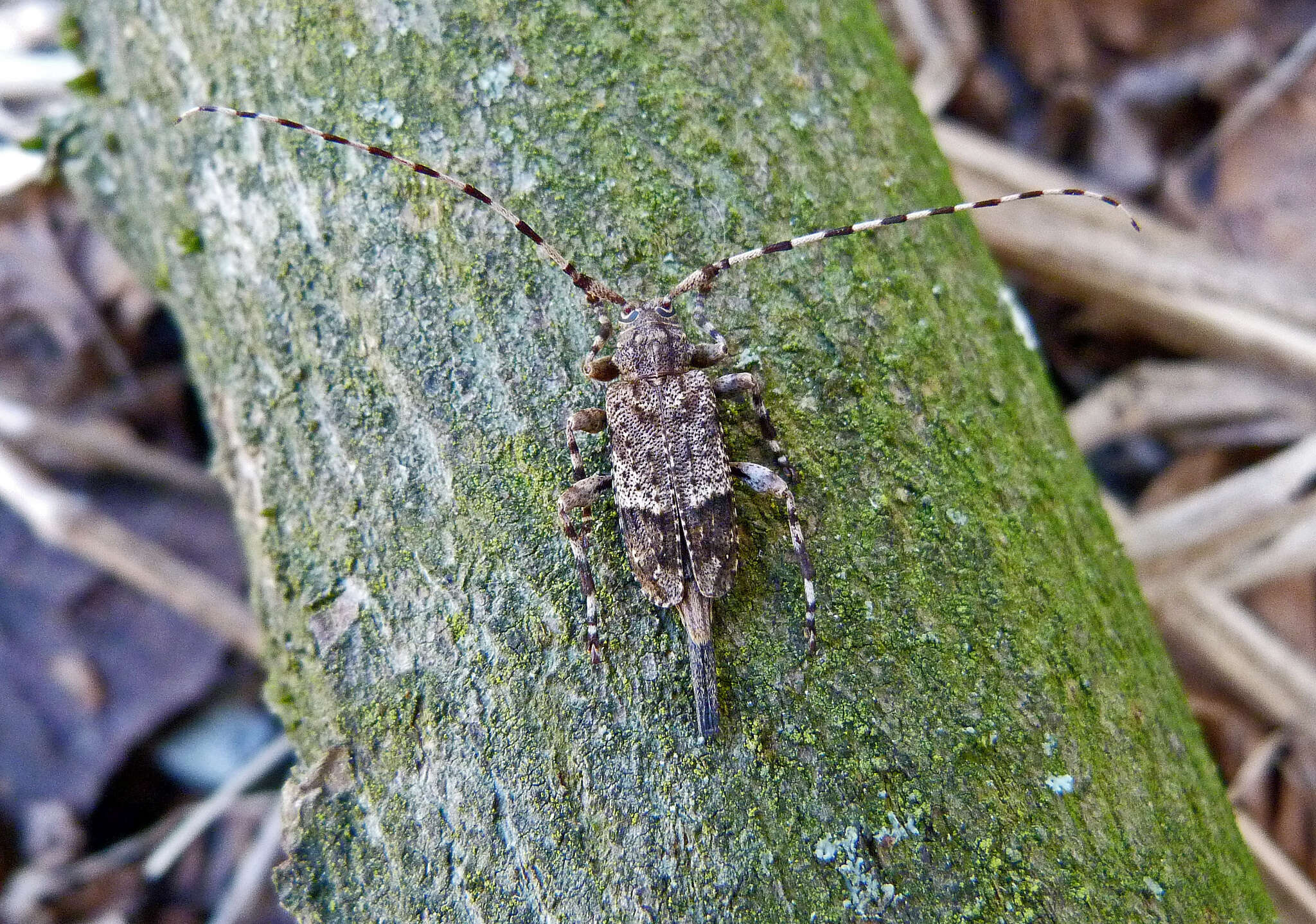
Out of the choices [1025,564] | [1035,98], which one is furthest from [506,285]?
[1035,98]

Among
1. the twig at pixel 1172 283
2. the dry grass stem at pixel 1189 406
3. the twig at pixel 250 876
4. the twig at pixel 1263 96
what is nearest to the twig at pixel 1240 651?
the dry grass stem at pixel 1189 406

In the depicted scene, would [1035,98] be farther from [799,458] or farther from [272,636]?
[272,636]

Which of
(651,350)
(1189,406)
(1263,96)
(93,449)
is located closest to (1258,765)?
(1189,406)


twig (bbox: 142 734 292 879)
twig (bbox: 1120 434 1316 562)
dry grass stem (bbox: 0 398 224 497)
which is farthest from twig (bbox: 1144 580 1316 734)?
dry grass stem (bbox: 0 398 224 497)

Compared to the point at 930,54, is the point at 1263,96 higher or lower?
higher

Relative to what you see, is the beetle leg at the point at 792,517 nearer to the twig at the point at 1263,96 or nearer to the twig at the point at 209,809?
the twig at the point at 209,809

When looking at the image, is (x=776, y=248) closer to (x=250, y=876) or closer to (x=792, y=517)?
(x=792, y=517)

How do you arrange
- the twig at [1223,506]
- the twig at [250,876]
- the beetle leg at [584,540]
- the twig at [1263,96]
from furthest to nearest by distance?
1. the twig at [1263,96]
2. the twig at [250,876]
3. the twig at [1223,506]
4. the beetle leg at [584,540]

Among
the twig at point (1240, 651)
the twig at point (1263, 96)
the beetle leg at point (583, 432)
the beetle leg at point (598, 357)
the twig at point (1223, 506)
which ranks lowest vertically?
the twig at point (1240, 651)
